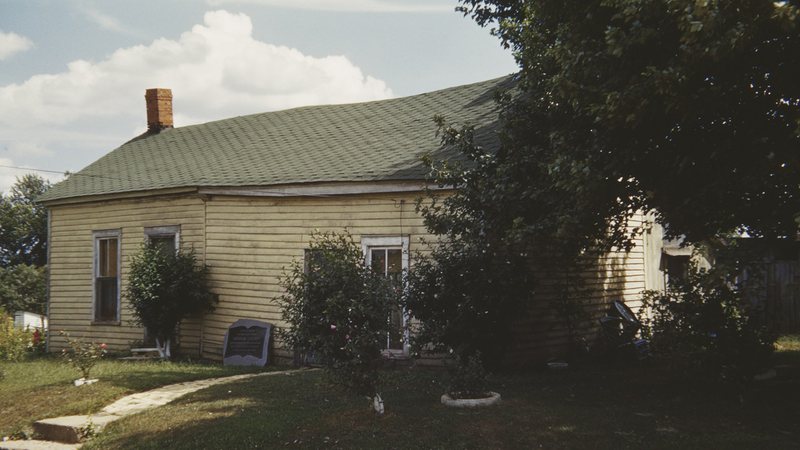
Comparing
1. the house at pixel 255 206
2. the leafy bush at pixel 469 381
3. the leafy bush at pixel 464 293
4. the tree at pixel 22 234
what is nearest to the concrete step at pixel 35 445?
the leafy bush at pixel 469 381

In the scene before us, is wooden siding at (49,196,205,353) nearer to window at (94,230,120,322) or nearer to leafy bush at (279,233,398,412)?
window at (94,230,120,322)

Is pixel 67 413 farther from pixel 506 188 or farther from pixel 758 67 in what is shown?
pixel 758 67

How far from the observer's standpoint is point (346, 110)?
1950 cm

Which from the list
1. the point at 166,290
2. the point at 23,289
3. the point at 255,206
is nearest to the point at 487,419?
the point at 255,206

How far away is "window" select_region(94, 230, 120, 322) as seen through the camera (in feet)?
60.0

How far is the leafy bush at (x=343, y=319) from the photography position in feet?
28.5

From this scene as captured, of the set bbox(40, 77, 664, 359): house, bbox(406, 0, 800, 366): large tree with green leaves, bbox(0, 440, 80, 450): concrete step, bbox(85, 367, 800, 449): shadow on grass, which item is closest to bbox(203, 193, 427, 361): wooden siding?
bbox(40, 77, 664, 359): house

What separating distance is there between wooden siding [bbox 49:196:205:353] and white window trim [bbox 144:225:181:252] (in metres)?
0.10

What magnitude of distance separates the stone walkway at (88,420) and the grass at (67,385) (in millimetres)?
260

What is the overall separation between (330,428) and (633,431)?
3.62 meters

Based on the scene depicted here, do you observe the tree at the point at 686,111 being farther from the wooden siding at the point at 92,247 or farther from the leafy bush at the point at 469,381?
the wooden siding at the point at 92,247

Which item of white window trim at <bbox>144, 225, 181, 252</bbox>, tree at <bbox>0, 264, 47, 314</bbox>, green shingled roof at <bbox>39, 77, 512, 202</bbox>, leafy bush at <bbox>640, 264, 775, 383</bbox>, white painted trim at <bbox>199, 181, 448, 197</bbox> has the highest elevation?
green shingled roof at <bbox>39, 77, 512, 202</bbox>

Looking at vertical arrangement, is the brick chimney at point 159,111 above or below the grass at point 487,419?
above

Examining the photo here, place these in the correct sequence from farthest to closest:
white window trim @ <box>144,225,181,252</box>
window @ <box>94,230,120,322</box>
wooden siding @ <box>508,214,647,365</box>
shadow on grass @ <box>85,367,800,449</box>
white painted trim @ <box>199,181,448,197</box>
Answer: window @ <box>94,230,120,322</box> → white window trim @ <box>144,225,181,252</box> → wooden siding @ <box>508,214,647,365</box> → white painted trim @ <box>199,181,448,197</box> → shadow on grass @ <box>85,367,800,449</box>
